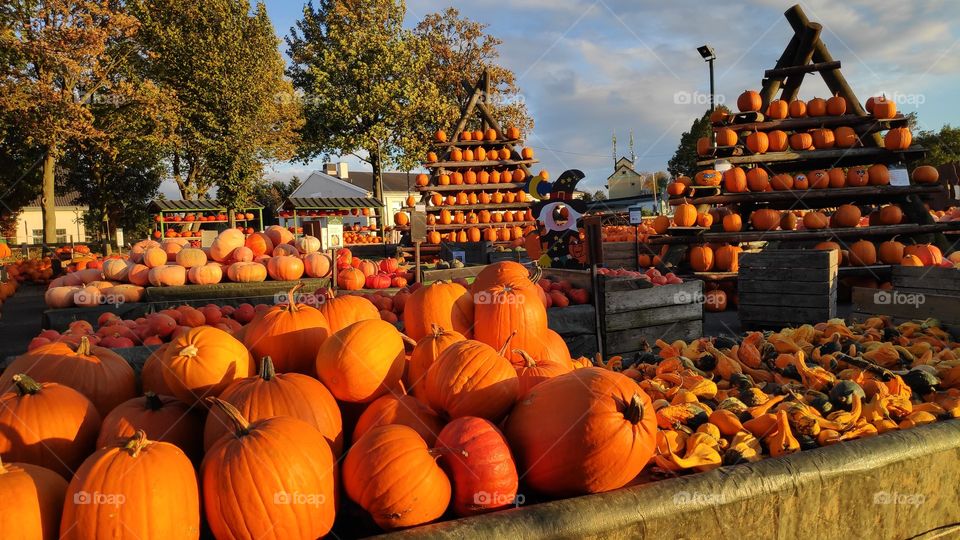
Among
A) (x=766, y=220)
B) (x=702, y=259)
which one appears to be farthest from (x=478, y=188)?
(x=766, y=220)

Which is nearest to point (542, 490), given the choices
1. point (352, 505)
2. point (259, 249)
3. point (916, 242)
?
point (352, 505)

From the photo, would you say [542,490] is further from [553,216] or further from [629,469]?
[553,216]

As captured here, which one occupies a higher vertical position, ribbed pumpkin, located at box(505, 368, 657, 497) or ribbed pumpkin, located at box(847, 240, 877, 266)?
ribbed pumpkin, located at box(847, 240, 877, 266)

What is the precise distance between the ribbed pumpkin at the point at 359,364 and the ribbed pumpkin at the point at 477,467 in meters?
0.40

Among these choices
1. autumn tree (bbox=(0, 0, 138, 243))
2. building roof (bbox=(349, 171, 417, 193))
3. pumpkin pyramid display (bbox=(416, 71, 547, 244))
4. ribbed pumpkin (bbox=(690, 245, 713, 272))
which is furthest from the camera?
Answer: building roof (bbox=(349, 171, 417, 193))

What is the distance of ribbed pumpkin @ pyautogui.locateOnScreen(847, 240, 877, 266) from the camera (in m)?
8.80

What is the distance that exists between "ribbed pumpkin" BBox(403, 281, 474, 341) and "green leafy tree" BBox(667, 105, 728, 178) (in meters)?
30.4

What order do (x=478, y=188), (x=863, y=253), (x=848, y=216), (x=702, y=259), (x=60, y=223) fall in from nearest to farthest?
(x=863, y=253) → (x=848, y=216) → (x=702, y=259) → (x=478, y=188) → (x=60, y=223)

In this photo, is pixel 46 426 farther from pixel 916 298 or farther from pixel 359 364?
pixel 916 298

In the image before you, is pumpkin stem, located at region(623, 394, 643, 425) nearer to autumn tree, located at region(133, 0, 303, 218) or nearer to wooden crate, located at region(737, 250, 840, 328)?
wooden crate, located at region(737, 250, 840, 328)

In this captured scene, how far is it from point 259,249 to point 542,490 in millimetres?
7303

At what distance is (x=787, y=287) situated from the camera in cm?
675

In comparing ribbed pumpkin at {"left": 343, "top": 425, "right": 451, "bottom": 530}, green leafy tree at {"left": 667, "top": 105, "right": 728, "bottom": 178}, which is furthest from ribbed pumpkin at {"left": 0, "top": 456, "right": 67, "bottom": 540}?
green leafy tree at {"left": 667, "top": 105, "right": 728, "bottom": 178}

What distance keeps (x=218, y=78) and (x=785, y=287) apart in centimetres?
2473
